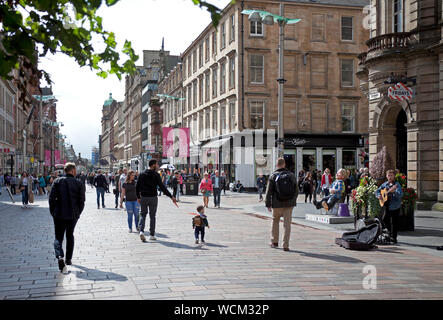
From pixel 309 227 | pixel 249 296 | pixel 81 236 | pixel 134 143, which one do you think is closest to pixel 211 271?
pixel 249 296

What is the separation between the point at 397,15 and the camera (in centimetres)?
2141

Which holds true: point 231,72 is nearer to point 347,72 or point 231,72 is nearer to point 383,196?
point 347,72

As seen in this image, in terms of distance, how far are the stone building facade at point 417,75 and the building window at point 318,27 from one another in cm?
1815

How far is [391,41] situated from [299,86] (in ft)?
59.8

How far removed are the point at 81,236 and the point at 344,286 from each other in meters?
7.34

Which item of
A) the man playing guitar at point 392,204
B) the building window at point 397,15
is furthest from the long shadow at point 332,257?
the building window at point 397,15

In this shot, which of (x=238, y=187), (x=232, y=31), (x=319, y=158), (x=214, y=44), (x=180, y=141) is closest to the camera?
(x=238, y=187)

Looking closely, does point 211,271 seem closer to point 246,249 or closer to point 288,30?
point 246,249

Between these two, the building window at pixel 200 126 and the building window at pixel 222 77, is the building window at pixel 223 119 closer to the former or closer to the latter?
the building window at pixel 222 77

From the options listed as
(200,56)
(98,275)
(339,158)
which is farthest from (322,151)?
(98,275)

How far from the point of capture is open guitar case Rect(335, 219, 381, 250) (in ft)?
33.3

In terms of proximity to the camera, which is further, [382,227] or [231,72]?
[231,72]

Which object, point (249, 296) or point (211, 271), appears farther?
point (211, 271)

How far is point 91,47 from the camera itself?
4.75 meters
